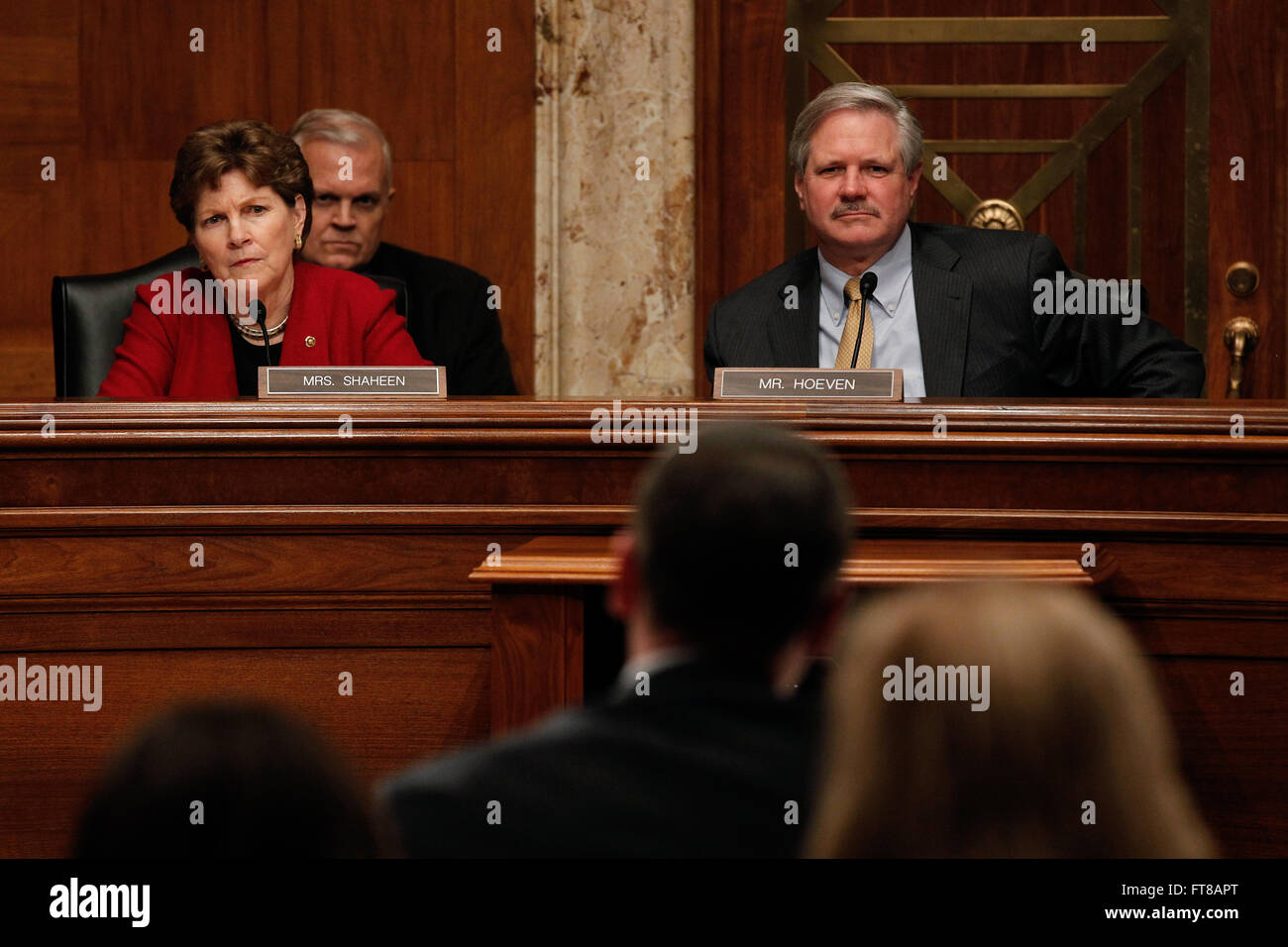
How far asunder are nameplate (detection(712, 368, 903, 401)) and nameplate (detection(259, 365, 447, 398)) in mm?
443

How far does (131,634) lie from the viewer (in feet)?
6.36

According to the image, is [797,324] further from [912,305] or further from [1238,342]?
[1238,342]

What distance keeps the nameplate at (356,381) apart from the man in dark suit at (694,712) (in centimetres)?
122

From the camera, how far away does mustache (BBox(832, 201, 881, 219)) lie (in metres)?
2.87

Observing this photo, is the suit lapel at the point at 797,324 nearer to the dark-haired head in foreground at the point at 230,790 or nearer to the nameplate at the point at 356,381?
the nameplate at the point at 356,381

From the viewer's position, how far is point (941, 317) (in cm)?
279

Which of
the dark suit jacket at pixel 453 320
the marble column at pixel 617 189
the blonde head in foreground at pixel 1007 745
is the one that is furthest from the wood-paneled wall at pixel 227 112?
the blonde head in foreground at pixel 1007 745

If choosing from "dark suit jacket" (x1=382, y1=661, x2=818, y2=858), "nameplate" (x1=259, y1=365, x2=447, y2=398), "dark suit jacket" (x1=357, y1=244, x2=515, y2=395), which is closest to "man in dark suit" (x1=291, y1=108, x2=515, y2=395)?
"dark suit jacket" (x1=357, y1=244, x2=515, y2=395)

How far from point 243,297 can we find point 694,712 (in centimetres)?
206

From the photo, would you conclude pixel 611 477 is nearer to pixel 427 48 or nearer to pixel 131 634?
pixel 131 634

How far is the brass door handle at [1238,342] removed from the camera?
3881 millimetres

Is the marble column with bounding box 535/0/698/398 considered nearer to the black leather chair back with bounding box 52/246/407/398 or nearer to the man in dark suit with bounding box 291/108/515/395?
the man in dark suit with bounding box 291/108/515/395

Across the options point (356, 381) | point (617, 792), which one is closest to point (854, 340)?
point (356, 381)
